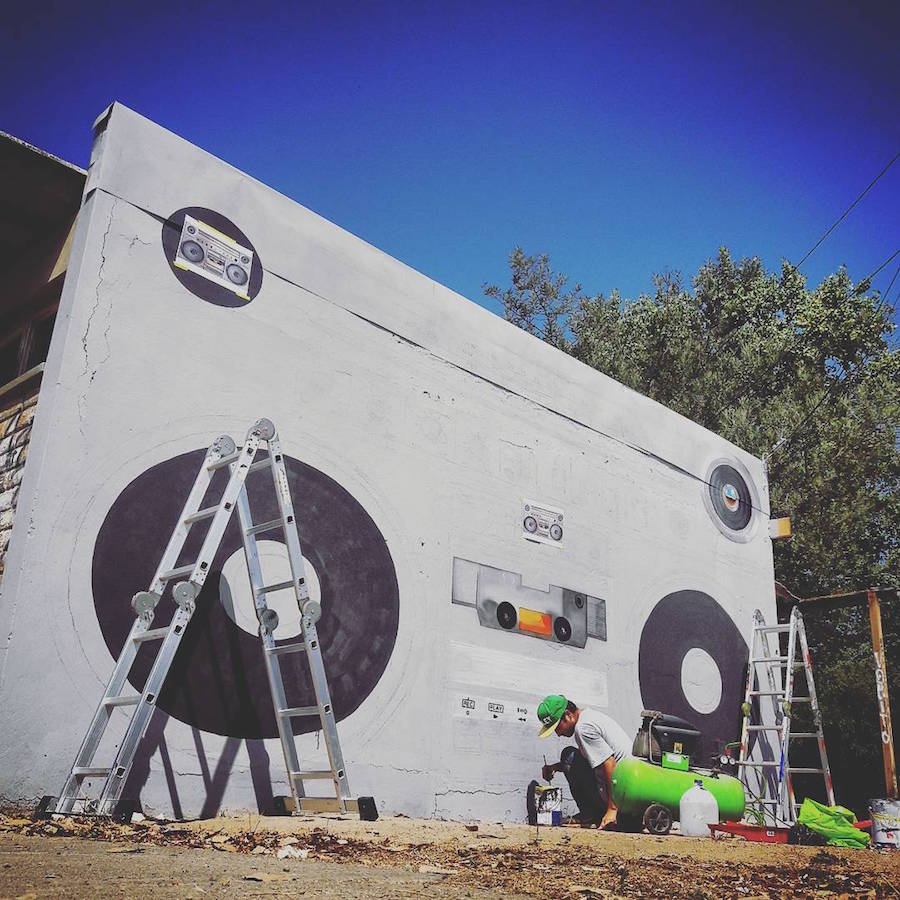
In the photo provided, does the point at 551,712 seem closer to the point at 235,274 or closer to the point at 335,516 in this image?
the point at 335,516

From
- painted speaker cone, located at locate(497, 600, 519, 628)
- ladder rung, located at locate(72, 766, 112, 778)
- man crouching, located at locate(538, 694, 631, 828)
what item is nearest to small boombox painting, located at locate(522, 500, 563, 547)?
painted speaker cone, located at locate(497, 600, 519, 628)

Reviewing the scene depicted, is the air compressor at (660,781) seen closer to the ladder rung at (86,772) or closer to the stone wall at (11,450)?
the ladder rung at (86,772)

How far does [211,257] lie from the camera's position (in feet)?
19.9

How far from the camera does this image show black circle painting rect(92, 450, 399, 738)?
16.7 ft

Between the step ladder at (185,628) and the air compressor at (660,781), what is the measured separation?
2567 millimetres

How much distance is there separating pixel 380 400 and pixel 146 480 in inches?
85.8

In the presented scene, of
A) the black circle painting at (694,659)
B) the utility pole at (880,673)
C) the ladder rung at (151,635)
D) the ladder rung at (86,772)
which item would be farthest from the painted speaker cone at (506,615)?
the utility pole at (880,673)

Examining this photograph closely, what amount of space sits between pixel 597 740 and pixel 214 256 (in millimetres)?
4714

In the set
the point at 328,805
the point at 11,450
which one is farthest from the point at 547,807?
the point at 11,450

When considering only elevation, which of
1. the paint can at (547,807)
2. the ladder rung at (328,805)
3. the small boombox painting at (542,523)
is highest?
the small boombox painting at (542,523)

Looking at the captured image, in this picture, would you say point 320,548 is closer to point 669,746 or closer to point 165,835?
point 165,835

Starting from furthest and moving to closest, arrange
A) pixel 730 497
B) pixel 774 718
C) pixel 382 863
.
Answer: pixel 730 497, pixel 774 718, pixel 382 863

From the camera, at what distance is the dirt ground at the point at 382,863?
262 centimetres

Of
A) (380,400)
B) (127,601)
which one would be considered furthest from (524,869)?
(380,400)
